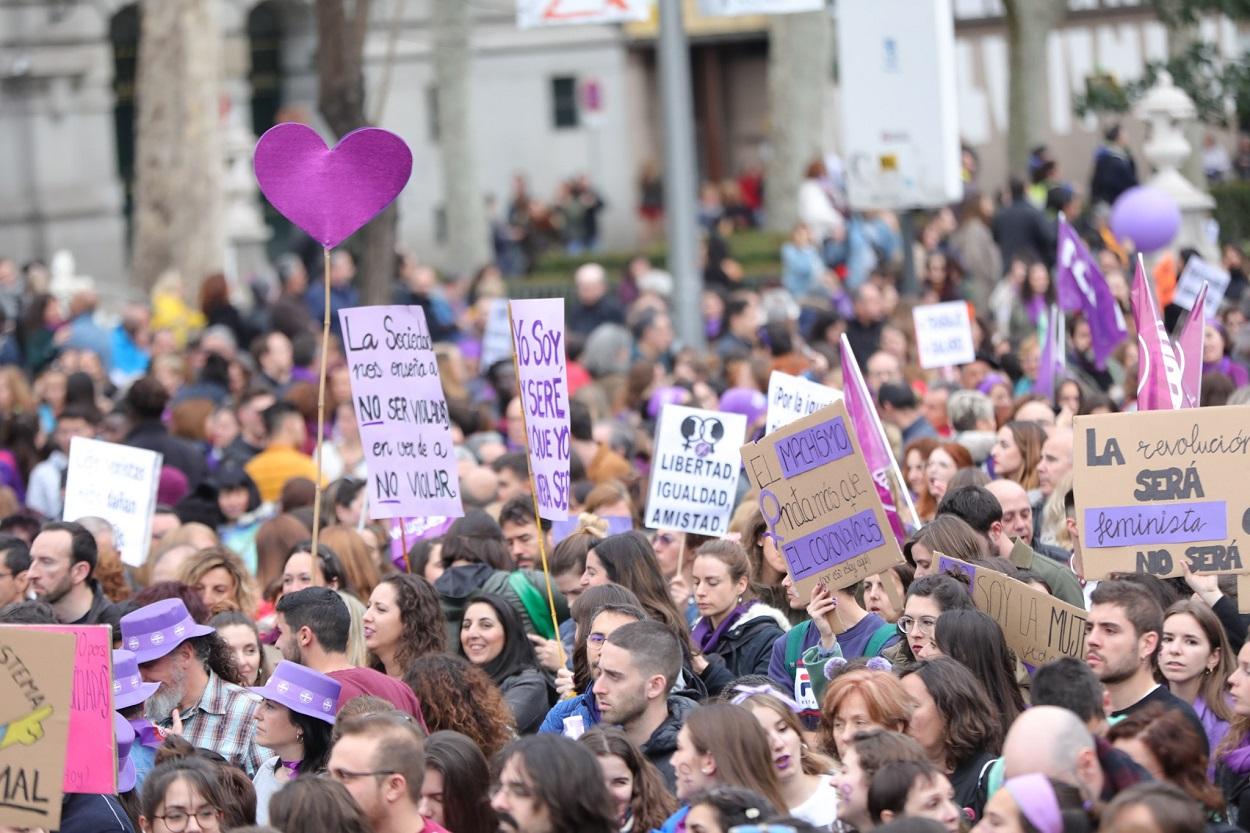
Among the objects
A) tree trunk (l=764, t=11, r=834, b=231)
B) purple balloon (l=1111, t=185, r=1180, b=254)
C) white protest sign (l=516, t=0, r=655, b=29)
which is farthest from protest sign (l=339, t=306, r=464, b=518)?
tree trunk (l=764, t=11, r=834, b=231)

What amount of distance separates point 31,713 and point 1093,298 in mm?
8481

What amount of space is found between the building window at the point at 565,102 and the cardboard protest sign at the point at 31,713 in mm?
37207

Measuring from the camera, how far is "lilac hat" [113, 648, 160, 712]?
6.76m

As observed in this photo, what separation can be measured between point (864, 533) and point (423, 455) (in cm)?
214

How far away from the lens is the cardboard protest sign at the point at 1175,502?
7.06 metres

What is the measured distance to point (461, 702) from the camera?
22.0ft

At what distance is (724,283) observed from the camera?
22.9 meters

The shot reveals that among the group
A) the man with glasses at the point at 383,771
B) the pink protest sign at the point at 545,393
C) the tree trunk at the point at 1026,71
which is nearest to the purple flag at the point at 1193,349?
the pink protest sign at the point at 545,393

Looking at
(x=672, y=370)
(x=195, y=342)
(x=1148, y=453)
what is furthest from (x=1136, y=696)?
(x=195, y=342)

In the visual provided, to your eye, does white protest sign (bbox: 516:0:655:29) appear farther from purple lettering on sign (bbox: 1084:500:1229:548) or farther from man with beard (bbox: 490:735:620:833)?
man with beard (bbox: 490:735:620:833)

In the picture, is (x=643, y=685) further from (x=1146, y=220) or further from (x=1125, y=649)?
(x=1146, y=220)

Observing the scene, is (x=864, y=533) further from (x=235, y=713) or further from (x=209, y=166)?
(x=209, y=166)

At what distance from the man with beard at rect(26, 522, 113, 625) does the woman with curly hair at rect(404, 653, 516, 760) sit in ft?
6.27

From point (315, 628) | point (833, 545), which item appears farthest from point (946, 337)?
point (315, 628)
